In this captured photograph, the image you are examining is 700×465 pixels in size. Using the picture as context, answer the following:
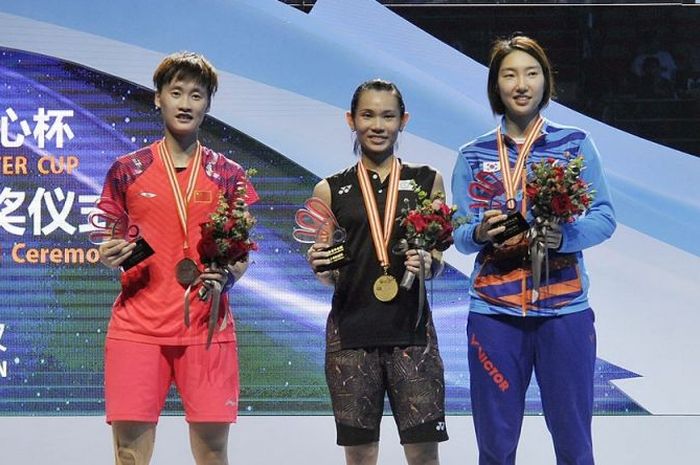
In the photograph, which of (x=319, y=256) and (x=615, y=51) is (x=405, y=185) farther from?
(x=615, y=51)

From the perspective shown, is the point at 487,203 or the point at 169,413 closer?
the point at 487,203

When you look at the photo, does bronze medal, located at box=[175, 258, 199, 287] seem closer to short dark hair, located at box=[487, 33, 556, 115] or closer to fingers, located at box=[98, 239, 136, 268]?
fingers, located at box=[98, 239, 136, 268]

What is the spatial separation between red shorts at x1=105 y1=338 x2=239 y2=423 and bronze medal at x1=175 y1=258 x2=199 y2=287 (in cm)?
21

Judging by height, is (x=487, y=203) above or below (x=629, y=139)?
below

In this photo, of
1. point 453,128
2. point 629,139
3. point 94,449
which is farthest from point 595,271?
point 94,449

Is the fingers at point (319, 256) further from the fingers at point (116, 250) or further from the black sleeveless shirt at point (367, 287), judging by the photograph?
the fingers at point (116, 250)

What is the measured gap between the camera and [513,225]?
3.28 m

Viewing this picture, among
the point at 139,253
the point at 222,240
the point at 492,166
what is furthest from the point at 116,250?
the point at 492,166

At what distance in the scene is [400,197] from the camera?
3.56 meters

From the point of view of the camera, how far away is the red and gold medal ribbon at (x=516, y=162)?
11.3ft

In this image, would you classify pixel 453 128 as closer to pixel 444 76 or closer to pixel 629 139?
pixel 444 76

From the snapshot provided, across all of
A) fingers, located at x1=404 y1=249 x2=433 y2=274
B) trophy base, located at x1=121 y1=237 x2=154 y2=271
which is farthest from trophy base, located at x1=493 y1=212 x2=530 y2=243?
trophy base, located at x1=121 y1=237 x2=154 y2=271

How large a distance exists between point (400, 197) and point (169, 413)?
2339 mm

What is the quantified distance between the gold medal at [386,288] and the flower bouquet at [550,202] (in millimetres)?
435
